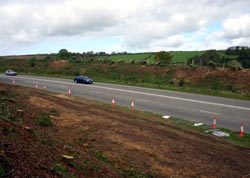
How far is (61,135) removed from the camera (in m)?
9.61

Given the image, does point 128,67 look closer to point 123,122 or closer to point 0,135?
point 123,122

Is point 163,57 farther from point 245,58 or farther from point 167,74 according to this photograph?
point 167,74

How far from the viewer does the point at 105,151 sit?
8672 mm

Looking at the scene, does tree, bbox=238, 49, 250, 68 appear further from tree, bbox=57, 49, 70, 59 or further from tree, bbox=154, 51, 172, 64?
tree, bbox=57, 49, 70, 59

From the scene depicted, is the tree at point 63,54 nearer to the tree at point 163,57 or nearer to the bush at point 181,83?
the tree at point 163,57

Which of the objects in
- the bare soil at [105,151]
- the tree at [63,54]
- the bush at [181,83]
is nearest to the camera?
the bare soil at [105,151]

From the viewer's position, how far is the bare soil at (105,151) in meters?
6.08

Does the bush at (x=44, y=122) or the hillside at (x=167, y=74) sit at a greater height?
the hillside at (x=167, y=74)

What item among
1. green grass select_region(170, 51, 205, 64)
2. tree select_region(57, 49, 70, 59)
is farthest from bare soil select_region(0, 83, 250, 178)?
tree select_region(57, 49, 70, 59)

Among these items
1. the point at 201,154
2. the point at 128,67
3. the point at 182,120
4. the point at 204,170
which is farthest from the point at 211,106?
the point at 128,67

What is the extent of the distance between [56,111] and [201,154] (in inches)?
319

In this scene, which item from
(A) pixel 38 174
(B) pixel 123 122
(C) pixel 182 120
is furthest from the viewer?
(C) pixel 182 120

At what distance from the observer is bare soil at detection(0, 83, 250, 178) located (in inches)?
239

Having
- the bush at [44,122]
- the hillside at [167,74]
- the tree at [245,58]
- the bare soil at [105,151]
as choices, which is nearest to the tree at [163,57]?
the hillside at [167,74]
